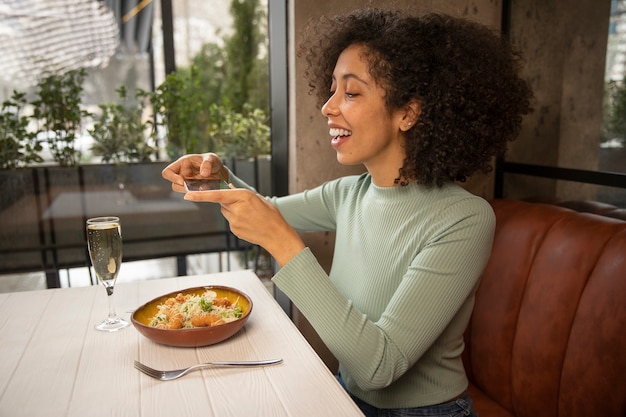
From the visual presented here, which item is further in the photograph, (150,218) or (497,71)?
(150,218)

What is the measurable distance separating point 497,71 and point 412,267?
0.58 m

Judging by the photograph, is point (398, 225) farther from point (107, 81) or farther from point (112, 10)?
point (112, 10)

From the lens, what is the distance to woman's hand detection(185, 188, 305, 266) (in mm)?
1062

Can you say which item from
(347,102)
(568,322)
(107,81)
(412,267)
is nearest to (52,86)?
(107,81)

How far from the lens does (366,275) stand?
1.33 meters

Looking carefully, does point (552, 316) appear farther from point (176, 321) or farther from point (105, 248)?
point (105, 248)

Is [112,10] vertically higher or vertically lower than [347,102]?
higher

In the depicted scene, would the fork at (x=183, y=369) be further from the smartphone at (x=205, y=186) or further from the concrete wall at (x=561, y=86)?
the concrete wall at (x=561, y=86)

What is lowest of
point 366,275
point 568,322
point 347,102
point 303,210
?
point 568,322

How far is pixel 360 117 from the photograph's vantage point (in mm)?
1276

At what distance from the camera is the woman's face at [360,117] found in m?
1.28

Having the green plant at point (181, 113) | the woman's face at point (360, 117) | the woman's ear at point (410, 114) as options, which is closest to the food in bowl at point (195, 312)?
the woman's face at point (360, 117)

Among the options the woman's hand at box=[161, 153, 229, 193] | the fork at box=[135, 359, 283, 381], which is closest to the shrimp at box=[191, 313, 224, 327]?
the fork at box=[135, 359, 283, 381]

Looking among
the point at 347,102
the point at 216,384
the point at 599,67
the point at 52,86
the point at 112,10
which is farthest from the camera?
the point at 112,10
